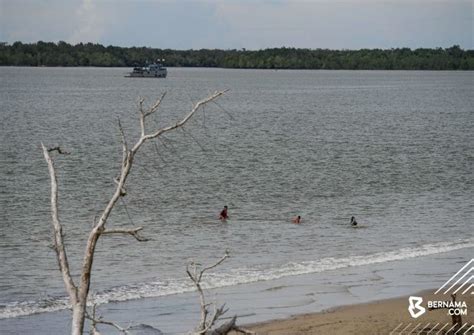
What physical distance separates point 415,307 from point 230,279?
17.2ft

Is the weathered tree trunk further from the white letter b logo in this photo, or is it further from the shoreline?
the white letter b logo

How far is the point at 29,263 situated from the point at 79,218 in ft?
26.0

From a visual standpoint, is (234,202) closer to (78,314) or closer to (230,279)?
(230,279)

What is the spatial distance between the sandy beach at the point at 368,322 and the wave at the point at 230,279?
380cm

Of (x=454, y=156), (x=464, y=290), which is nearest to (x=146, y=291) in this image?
(x=464, y=290)

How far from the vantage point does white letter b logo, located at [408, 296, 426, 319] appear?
696 inches

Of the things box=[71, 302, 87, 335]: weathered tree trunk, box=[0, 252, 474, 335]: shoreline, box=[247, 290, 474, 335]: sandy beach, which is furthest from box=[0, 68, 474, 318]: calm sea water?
box=[247, 290, 474, 335]: sandy beach

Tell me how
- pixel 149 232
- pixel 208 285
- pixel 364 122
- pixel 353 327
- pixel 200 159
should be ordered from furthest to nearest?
pixel 364 122 < pixel 200 159 < pixel 149 232 < pixel 208 285 < pixel 353 327

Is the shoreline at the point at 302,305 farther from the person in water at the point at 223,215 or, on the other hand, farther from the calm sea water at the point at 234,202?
the person in water at the point at 223,215

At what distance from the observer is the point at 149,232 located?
2927 cm

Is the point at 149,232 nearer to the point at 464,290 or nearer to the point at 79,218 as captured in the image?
the point at 79,218

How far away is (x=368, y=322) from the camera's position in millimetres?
17281

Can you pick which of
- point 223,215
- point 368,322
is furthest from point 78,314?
point 223,215

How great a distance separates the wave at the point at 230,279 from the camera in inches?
778
